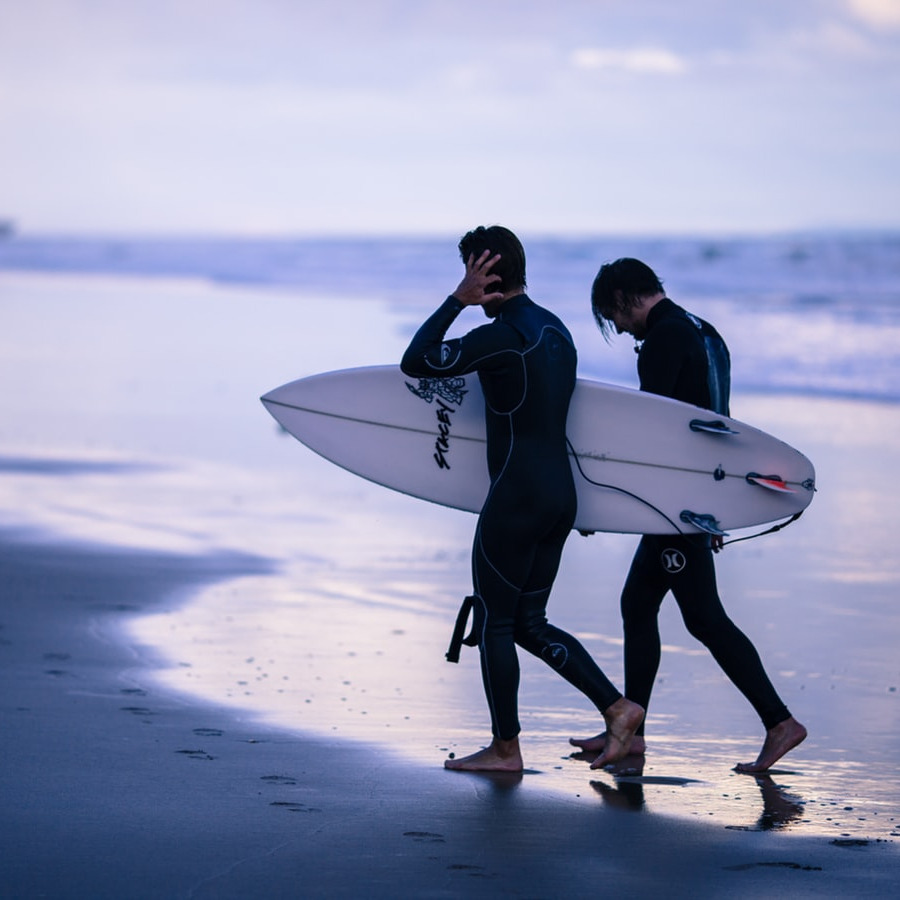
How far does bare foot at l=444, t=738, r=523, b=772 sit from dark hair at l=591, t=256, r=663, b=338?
4.16ft

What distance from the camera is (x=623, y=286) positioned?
4742 millimetres

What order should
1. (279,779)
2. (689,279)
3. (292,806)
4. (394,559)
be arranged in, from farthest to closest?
(689,279)
(394,559)
(279,779)
(292,806)

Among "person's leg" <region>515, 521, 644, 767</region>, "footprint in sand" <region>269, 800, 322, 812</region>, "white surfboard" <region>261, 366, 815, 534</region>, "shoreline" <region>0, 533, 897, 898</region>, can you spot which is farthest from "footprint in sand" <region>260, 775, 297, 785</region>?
"white surfboard" <region>261, 366, 815, 534</region>

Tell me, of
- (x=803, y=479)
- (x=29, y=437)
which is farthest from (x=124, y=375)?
(x=803, y=479)

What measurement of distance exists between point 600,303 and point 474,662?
1.67 metres

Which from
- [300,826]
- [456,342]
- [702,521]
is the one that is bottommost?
[300,826]

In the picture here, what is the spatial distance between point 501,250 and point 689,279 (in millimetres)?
31250

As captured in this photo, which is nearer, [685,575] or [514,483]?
[514,483]

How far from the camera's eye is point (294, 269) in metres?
43.6

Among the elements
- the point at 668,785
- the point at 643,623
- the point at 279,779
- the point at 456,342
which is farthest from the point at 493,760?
the point at 456,342

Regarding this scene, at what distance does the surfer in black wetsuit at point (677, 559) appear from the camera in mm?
4703

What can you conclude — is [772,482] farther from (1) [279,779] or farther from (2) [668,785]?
(1) [279,779]

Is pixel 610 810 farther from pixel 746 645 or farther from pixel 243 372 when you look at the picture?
pixel 243 372

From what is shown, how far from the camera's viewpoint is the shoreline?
3488mm
